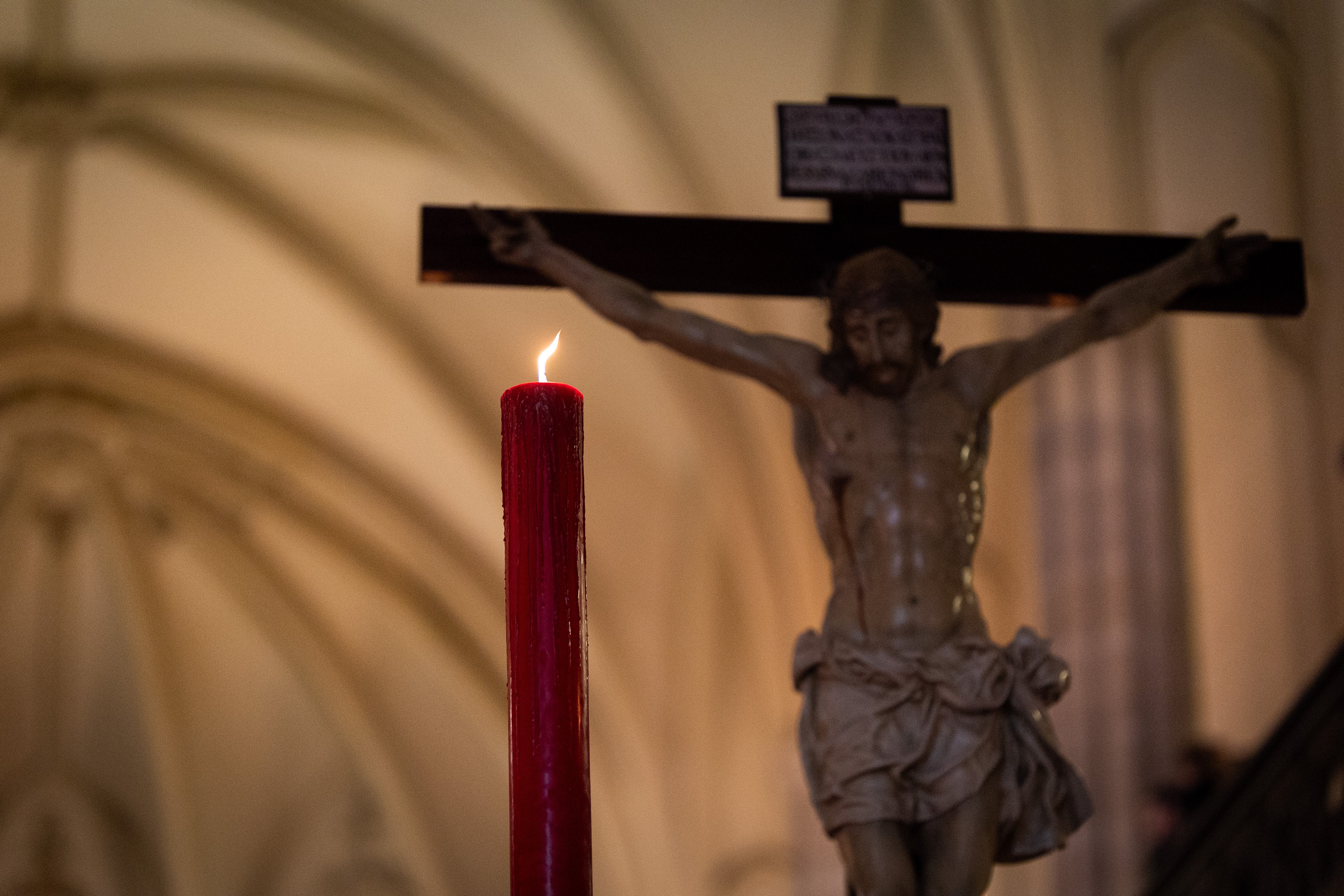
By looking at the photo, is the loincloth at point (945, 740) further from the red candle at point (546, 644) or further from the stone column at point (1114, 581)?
the stone column at point (1114, 581)

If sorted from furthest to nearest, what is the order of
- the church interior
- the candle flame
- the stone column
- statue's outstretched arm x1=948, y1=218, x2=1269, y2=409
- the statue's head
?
the church interior, the stone column, statue's outstretched arm x1=948, y1=218, x2=1269, y2=409, the statue's head, the candle flame

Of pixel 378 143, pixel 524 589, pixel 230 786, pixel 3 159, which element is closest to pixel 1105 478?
pixel 378 143

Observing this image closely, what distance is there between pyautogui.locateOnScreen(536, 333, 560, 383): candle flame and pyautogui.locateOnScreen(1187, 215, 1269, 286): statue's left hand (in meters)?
2.23

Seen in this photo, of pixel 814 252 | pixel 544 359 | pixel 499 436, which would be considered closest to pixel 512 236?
pixel 814 252

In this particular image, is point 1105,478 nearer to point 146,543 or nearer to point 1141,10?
point 1141,10

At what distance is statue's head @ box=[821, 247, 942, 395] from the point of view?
11.6 ft

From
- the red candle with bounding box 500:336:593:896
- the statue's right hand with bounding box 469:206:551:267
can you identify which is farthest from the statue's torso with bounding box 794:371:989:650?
the red candle with bounding box 500:336:593:896

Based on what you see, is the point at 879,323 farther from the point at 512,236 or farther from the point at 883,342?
the point at 512,236

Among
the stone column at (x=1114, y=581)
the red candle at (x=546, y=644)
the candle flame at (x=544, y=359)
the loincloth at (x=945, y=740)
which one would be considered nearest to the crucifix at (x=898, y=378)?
the loincloth at (x=945, y=740)

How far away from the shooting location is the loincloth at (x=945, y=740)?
321 cm

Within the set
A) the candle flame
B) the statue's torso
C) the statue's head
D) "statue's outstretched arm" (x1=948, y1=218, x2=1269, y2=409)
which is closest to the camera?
the candle flame

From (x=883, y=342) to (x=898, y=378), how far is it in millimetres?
83

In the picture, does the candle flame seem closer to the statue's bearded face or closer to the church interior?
the statue's bearded face

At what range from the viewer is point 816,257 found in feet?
13.1
